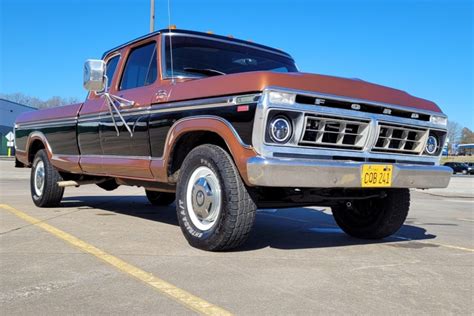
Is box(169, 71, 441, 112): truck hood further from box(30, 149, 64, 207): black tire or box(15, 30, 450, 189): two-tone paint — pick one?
box(30, 149, 64, 207): black tire

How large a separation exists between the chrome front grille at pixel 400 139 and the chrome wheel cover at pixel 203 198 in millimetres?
1472

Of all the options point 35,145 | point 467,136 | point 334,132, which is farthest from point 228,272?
point 467,136

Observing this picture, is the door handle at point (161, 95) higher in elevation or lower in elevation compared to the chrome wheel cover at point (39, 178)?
higher

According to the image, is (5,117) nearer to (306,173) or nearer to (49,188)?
(49,188)

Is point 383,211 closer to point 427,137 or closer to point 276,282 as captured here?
point 427,137

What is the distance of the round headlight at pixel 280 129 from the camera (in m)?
3.88

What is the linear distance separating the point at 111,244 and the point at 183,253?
83cm

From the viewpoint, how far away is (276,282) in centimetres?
340

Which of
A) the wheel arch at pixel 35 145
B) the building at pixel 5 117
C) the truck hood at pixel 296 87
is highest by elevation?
the building at pixel 5 117

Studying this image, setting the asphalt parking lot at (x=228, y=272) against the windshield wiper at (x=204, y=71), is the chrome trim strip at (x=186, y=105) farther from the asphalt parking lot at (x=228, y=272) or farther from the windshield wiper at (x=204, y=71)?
the asphalt parking lot at (x=228, y=272)

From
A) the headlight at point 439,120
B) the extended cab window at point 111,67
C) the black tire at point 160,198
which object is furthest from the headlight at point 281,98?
the black tire at point 160,198

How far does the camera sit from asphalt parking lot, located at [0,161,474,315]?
9.61 ft

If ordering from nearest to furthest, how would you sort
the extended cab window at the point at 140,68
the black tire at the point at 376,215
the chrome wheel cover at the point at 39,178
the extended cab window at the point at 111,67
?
the black tire at the point at 376,215
the extended cab window at the point at 140,68
the extended cab window at the point at 111,67
the chrome wheel cover at the point at 39,178

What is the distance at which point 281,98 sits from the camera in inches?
151
